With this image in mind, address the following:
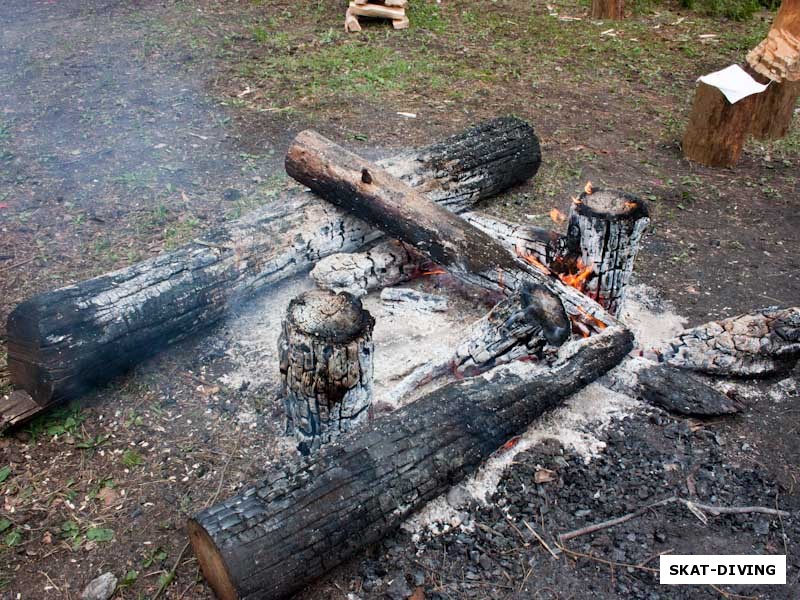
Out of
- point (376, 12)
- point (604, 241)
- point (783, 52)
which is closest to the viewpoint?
point (604, 241)

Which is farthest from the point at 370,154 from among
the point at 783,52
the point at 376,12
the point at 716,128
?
the point at 376,12

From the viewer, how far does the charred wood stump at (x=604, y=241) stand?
3990 mm

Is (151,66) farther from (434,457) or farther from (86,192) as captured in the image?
(434,457)

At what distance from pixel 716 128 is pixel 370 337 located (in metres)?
4.67

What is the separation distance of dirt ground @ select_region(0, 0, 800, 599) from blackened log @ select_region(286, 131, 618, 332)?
2.84 feet

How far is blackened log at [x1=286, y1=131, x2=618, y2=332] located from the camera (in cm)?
Answer: 413

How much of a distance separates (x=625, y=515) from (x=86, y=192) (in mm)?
4667

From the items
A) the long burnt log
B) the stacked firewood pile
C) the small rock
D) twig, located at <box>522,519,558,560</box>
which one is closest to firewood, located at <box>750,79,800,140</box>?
the long burnt log

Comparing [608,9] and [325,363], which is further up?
[608,9]

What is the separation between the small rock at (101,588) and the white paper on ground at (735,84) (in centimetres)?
587

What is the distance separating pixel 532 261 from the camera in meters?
4.37

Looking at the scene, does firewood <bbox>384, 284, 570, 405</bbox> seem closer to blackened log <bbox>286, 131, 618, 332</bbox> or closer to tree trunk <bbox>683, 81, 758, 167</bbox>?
blackened log <bbox>286, 131, 618, 332</bbox>

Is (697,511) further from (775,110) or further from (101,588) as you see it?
(775,110)

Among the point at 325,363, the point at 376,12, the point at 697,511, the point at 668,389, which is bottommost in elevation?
the point at 697,511
